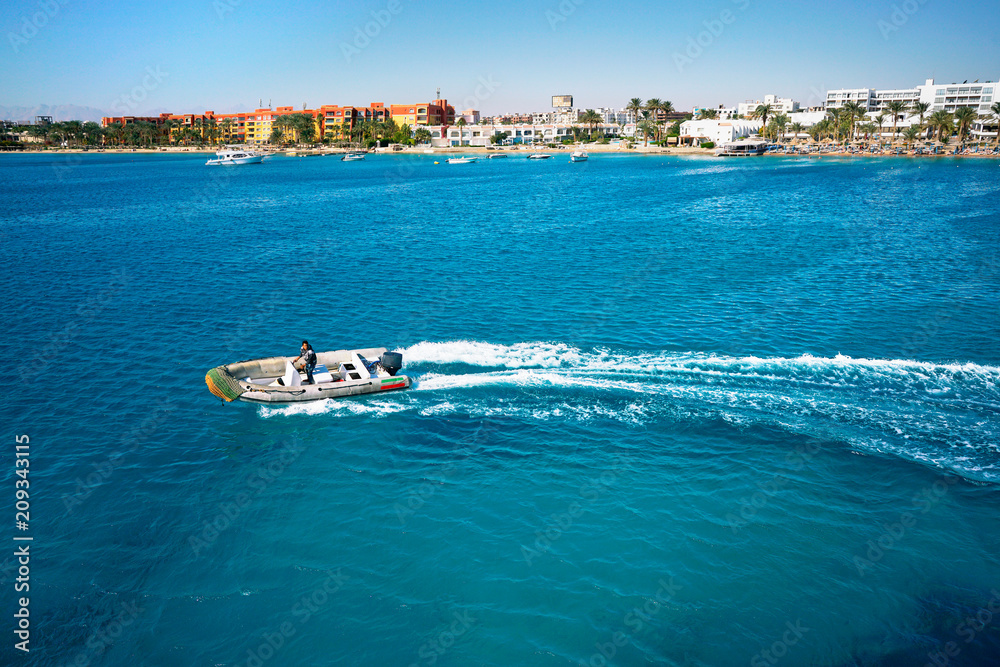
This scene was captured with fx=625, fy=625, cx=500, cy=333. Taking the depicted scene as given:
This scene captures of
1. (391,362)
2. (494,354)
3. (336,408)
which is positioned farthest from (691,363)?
(336,408)

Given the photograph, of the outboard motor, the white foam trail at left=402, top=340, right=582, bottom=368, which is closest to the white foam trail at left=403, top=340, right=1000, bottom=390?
the white foam trail at left=402, top=340, right=582, bottom=368

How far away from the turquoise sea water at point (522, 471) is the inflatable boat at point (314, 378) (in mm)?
910

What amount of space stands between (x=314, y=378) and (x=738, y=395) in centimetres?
2056

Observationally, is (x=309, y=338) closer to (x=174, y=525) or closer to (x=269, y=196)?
(x=174, y=525)

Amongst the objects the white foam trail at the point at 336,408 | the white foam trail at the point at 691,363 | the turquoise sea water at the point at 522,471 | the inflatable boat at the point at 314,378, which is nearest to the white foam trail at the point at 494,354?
the white foam trail at the point at 691,363

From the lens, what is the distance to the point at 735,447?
85.1 ft

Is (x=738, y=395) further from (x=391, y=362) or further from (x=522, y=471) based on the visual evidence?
(x=391, y=362)

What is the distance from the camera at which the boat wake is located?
26391 millimetres

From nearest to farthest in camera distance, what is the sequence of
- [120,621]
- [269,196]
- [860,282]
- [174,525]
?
[120,621], [174,525], [860,282], [269,196]

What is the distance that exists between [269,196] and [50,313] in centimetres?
→ 8555

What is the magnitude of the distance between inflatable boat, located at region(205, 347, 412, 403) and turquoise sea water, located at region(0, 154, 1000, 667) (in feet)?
2.98

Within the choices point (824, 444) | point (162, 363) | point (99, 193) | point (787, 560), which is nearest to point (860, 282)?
point (824, 444)

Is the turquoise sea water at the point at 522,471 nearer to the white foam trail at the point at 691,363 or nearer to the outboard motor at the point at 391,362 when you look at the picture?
the white foam trail at the point at 691,363

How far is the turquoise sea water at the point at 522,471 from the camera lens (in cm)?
1764
